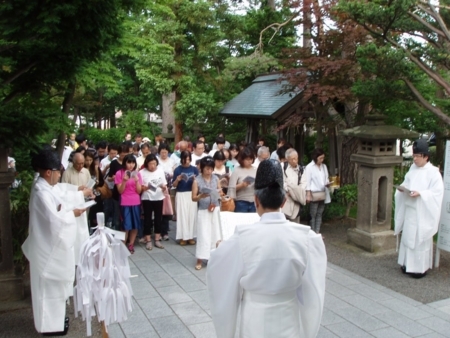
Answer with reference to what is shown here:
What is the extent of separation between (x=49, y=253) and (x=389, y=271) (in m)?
5.02

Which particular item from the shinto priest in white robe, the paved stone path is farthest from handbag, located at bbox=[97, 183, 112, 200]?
the shinto priest in white robe

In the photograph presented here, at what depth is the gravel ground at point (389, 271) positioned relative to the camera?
6.14m

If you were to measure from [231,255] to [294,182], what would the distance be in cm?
543

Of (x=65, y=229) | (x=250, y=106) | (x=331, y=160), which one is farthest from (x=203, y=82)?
(x=65, y=229)

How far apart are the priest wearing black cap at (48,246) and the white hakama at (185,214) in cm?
354

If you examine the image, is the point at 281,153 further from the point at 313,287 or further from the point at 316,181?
the point at 313,287

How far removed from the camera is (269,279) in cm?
284

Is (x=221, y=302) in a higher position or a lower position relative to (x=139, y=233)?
higher

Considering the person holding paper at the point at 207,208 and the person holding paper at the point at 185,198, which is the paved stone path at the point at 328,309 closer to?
the person holding paper at the point at 207,208

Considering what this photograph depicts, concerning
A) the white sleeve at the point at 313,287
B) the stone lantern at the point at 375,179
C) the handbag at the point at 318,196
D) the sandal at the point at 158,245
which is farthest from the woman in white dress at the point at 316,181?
the white sleeve at the point at 313,287

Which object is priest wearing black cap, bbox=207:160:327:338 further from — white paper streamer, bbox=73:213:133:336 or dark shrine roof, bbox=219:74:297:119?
dark shrine roof, bbox=219:74:297:119

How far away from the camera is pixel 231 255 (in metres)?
2.91

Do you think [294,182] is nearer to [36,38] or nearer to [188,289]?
[188,289]

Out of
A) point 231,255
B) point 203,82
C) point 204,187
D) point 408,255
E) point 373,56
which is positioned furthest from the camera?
point 203,82
